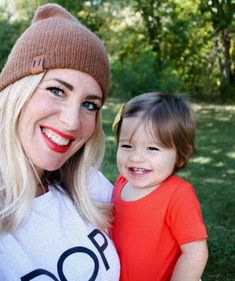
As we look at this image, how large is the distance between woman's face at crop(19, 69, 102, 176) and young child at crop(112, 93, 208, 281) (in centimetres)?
32

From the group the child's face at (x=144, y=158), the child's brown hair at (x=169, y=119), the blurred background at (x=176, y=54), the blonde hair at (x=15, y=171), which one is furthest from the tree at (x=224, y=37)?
the blonde hair at (x=15, y=171)

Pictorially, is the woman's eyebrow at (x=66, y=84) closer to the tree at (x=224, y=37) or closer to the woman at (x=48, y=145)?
the woman at (x=48, y=145)

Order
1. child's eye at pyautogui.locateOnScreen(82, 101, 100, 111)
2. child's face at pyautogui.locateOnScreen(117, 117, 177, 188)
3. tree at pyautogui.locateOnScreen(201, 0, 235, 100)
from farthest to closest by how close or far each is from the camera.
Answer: tree at pyautogui.locateOnScreen(201, 0, 235, 100), child's face at pyautogui.locateOnScreen(117, 117, 177, 188), child's eye at pyautogui.locateOnScreen(82, 101, 100, 111)

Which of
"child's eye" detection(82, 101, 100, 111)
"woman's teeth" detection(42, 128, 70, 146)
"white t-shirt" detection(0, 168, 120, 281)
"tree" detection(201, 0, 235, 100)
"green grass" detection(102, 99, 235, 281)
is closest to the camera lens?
"white t-shirt" detection(0, 168, 120, 281)

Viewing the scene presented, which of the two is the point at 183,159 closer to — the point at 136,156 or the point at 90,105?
the point at 136,156

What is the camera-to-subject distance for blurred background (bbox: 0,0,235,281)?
27.1 feet

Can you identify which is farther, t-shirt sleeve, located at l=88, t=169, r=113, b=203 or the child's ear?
t-shirt sleeve, located at l=88, t=169, r=113, b=203

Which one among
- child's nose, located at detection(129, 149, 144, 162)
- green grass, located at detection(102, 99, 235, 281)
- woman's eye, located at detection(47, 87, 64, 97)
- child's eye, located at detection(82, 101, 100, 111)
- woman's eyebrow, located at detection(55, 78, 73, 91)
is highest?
woman's eyebrow, located at detection(55, 78, 73, 91)

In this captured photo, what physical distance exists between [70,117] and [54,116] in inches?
2.3

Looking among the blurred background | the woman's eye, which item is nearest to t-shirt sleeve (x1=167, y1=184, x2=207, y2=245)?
the woman's eye

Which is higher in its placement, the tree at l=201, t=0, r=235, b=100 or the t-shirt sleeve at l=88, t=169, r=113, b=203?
the t-shirt sleeve at l=88, t=169, r=113, b=203

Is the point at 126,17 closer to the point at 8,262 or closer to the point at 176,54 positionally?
the point at 176,54

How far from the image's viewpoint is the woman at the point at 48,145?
1564 millimetres

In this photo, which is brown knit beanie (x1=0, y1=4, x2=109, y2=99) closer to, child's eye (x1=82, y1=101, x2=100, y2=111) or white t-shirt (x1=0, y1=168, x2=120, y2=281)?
child's eye (x1=82, y1=101, x2=100, y2=111)
